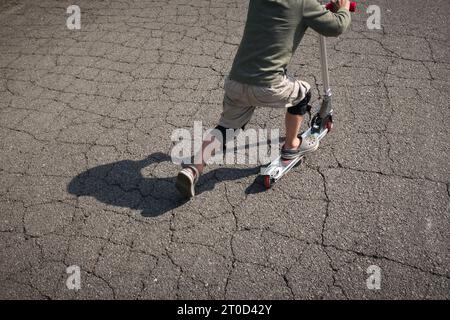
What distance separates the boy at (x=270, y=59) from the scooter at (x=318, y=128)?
31 centimetres

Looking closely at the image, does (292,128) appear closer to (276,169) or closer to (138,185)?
(276,169)

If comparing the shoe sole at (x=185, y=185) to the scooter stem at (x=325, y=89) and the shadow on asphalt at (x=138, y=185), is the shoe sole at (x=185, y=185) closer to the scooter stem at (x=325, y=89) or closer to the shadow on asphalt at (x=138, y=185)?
the shadow on asphalt at (x=138, y=185)

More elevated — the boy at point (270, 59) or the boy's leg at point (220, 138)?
the boy at point (270, 59)

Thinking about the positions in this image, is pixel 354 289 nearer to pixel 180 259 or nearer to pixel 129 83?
pixel 180 259

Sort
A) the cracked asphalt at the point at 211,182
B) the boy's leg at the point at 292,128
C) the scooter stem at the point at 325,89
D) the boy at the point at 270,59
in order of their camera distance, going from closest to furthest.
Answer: the boy at the point at 270,59, the cracked asphalt at the point at 211,182, the boy's leg at the point at 292,128, the scooter stem at the point at 325,89

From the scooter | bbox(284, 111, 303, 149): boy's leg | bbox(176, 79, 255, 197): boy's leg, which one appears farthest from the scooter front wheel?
bbox(176, 79, 255, 197): boy's leg

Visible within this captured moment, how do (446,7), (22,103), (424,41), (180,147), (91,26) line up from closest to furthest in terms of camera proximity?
(180,147) < (22,103) < (424,41) < (446,7) < (91,26)

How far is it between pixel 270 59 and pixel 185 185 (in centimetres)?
101

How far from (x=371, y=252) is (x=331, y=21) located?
1.42 metres

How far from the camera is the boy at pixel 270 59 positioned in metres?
2.07

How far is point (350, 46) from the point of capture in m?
4.09

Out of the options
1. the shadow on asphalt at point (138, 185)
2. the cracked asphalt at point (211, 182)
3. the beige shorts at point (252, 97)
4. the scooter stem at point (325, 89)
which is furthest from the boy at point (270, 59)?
the cracked asphalt at point (211, 182)

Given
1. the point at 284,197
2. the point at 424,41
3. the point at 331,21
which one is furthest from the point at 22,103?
the point at 424,41

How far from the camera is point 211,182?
2.79 metres
